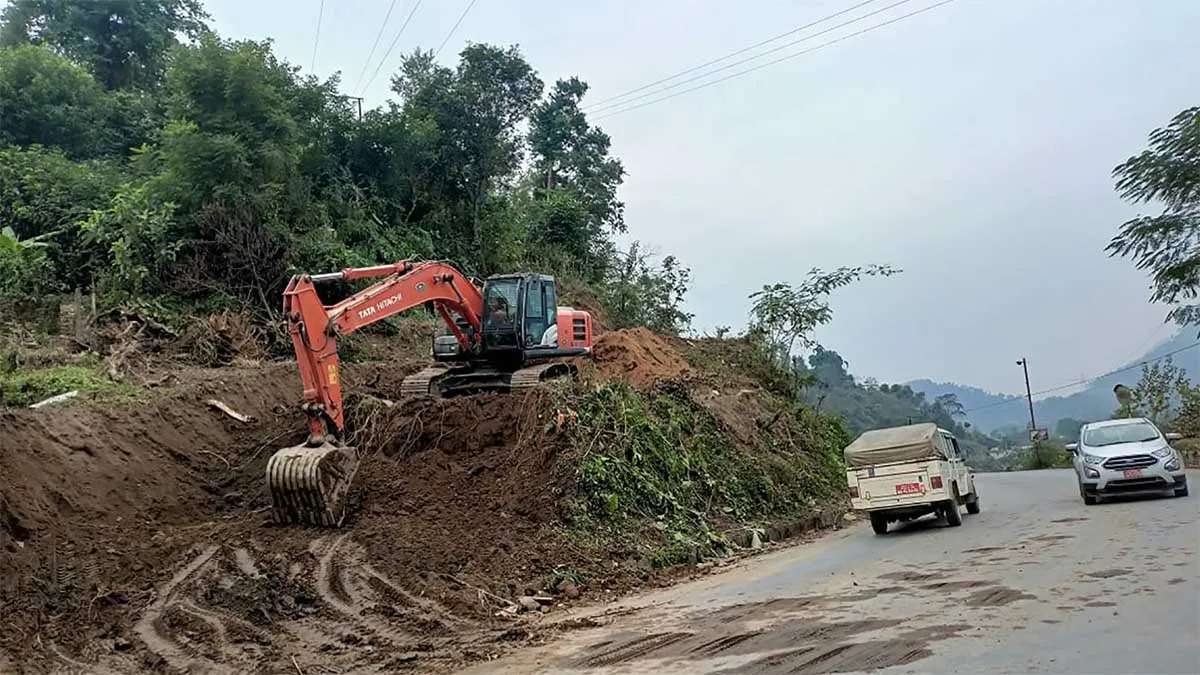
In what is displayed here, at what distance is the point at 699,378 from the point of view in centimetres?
2277

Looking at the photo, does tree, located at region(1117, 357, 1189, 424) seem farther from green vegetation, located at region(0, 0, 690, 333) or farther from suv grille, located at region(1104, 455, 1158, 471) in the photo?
suv grille, located at region(1104, 455, 1158, 471)

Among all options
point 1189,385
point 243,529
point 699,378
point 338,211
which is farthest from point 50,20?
point 1189,385

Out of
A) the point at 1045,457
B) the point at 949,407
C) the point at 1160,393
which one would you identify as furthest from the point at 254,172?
the point at 949,407

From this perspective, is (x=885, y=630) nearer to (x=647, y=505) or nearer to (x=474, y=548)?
(x=474, y=548)

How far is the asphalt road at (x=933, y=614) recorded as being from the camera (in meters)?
6.60

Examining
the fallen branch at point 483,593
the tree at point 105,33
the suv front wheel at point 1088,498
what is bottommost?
the fallen branch at point 483,593

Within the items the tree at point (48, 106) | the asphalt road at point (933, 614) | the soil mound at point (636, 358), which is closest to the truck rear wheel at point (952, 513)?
the asphalt road at point (933, 614)

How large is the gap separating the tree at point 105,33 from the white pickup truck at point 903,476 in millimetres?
35101

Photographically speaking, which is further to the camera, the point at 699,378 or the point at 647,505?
the point at 699,378

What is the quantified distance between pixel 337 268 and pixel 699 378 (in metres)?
10.6

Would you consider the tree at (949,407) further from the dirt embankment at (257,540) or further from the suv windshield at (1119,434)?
the dirt embankment at (257,540)

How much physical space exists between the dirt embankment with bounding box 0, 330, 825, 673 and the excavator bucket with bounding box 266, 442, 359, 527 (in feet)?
0.85

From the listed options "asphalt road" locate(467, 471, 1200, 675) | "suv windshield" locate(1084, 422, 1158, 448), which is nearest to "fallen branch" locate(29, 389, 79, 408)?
"asphalt road" locate(467, 471, 1200, 675)

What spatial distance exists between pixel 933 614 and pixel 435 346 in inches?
428
